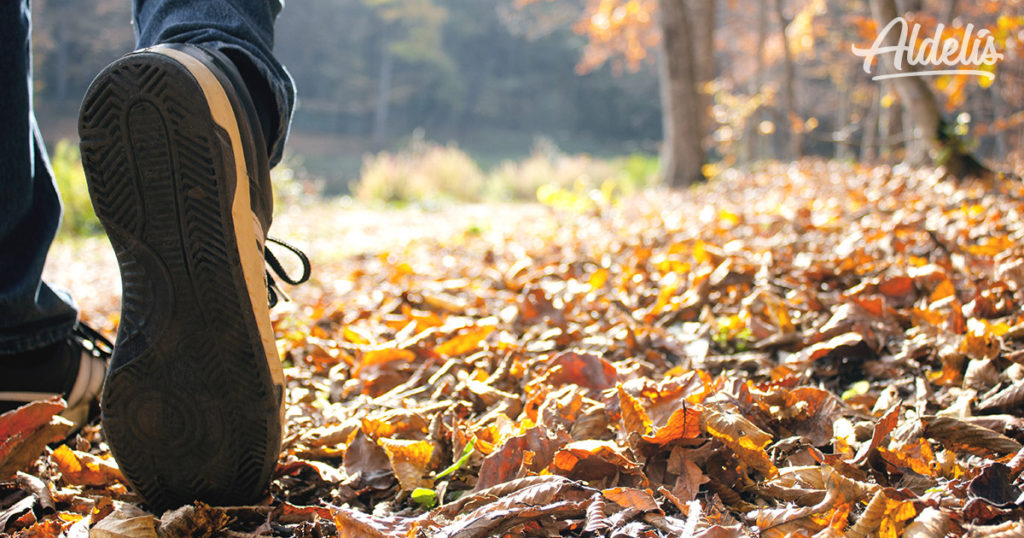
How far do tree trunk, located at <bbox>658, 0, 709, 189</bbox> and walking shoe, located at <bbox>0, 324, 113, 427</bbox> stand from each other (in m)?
6.80

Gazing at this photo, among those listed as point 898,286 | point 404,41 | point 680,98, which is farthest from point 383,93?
point 898,286

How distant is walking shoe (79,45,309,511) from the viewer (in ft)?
3.11

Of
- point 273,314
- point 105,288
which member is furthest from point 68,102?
point 273,314

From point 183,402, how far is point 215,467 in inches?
3.9

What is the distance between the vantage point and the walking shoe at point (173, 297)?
0.95 meters

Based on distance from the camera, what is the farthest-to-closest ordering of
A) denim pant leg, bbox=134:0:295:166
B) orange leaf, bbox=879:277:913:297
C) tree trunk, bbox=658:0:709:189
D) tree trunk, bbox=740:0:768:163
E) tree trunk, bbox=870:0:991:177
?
tree trunk, bbox=740:0:768:163 < tree trunk, bbox=658:0:709:189 < tree trunk, bbox=870:0:991:177 < orange leaf, bbox=879:277:913:297 < denim pant leg, bbox=134:0:295:166

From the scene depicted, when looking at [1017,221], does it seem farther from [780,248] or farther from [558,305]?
[558,305]

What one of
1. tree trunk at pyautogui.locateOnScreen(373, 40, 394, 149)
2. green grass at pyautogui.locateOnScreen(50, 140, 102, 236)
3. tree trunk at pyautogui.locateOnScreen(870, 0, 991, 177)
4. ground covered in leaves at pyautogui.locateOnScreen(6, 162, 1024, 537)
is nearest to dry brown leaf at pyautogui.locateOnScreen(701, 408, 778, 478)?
ground covered in leaves at pyautogui.locateOnScreen(6, 162, 1024, 537)

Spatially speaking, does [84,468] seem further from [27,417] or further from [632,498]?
[632,498]

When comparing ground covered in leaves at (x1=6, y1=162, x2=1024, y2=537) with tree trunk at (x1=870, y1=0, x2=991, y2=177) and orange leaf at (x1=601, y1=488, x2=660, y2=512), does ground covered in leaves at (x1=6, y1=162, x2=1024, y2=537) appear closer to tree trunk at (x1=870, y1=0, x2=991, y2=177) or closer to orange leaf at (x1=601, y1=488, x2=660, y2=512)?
orange leaf at (x1=601, y1=488, x2=660, y2=512)

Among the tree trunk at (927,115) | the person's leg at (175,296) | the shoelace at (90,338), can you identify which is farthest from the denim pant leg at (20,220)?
the tree trunk at (927,115)

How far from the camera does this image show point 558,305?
1.91m

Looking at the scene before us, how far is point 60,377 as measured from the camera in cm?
126

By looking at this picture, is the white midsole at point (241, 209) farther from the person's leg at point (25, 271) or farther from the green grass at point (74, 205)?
the green grass at point (74, 205)
